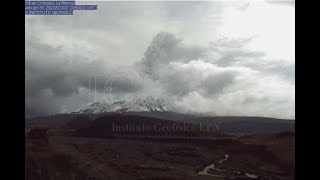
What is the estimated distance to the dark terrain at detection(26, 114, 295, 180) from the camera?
296 cm

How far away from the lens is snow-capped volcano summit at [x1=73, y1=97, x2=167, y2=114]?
298 cm

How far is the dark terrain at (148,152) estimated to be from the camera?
9.70 ft

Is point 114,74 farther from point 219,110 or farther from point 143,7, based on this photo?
point 219,110

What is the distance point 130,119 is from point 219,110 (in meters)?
0.62

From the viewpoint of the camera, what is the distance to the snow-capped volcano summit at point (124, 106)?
298 centimetres

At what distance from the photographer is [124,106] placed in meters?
3.00

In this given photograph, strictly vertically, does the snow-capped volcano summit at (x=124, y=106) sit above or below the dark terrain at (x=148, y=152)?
above

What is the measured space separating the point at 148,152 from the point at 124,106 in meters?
0.36

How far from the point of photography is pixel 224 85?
296cm

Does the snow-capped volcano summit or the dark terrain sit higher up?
the snow-capped volcano summit

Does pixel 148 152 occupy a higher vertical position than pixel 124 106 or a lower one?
lower

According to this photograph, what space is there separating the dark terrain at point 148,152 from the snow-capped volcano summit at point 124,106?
47mm

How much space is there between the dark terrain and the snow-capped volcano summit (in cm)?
5
